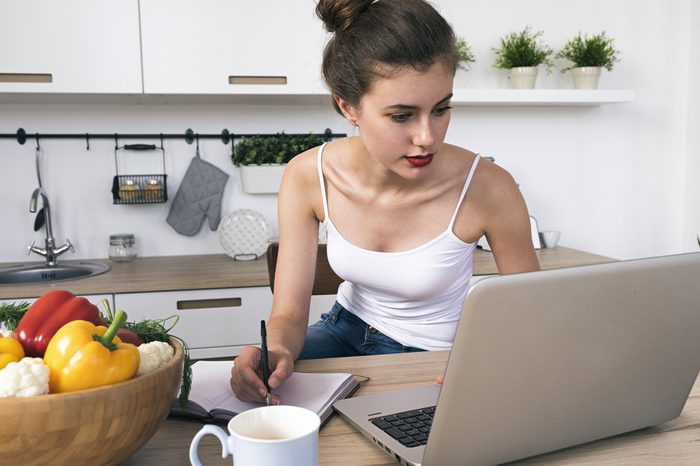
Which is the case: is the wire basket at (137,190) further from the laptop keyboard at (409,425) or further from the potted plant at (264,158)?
the laptop keyboard at (409,425)

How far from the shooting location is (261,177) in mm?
2516

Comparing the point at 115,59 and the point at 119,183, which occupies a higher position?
the point at 115,59

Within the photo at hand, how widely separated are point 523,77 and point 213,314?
1497 mm

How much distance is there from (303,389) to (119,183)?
1.75m

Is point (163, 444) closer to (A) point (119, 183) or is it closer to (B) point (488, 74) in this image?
(A) point (119, 183)

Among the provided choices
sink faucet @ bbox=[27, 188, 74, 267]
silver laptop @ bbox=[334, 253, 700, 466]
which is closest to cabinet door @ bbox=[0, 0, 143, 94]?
sink faucet @ bbox=[27, 188, 74, 267]

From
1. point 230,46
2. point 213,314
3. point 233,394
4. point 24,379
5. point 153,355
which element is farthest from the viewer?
point 230,46

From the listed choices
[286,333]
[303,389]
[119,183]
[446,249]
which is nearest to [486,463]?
[303,389]

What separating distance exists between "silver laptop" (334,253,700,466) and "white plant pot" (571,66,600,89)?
6.73 feet

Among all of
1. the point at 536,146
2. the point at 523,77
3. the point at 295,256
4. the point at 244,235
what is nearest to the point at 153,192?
the point at 244,235

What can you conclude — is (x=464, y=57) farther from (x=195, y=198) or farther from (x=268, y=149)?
(x=195, y=198)

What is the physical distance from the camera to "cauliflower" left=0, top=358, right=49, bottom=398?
619 mm

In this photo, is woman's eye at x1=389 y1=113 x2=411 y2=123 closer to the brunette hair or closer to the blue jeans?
the brunette hair

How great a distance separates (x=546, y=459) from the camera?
0.77 metres
